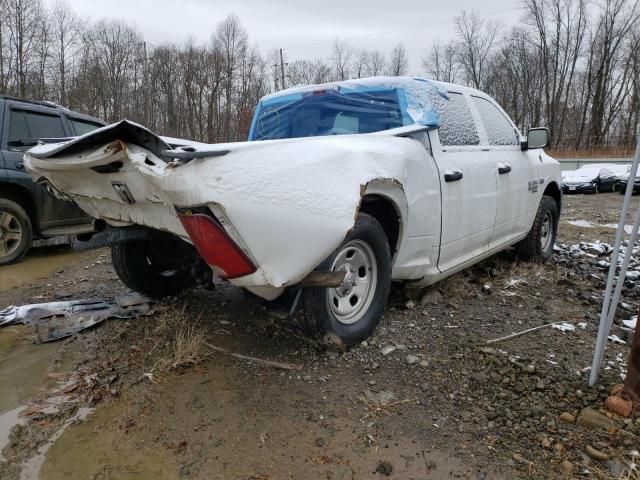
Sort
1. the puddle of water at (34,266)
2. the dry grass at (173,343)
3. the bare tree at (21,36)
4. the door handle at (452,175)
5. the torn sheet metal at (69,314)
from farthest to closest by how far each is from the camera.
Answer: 1. the bare tree at (21,36)
2. the puddle of water at (34,266)
3. the torn sheet metal at (69,314)
4. the door handle at (452,175)
5. the dry grass at (173,343)

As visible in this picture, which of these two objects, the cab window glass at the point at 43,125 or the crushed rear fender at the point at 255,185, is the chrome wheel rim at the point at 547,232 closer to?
the crushed rear fender at the point at 255,185

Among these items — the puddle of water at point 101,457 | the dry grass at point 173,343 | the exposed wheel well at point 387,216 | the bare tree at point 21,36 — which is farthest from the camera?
the bare tree at point 21,36

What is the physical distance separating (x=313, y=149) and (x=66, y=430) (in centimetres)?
185

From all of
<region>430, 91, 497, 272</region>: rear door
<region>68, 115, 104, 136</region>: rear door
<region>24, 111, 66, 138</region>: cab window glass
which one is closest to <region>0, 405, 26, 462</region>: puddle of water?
<region>430, 91, 497, 272</region>: rear door

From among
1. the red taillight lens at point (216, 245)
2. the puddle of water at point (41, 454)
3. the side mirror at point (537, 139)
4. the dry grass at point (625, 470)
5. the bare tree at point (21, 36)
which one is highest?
the bare tree at point (21, 36)

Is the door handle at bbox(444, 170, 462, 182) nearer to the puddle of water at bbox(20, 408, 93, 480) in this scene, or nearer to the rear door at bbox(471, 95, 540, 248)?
the rear door at bbox(471, 95, 540, 248)

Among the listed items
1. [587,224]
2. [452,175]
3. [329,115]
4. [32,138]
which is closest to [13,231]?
[32,138]

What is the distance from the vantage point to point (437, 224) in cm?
339

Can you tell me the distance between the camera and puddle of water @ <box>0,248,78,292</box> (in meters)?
5.14

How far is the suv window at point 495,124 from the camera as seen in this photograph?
4.33 metres

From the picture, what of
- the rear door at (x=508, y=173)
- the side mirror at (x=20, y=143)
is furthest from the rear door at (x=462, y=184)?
the side mirror at (x=20, y=143)

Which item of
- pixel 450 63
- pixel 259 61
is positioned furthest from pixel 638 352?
pixel 450 63

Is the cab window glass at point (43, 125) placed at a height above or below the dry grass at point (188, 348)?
above

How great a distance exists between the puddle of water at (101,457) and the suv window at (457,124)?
2707 millimetres
